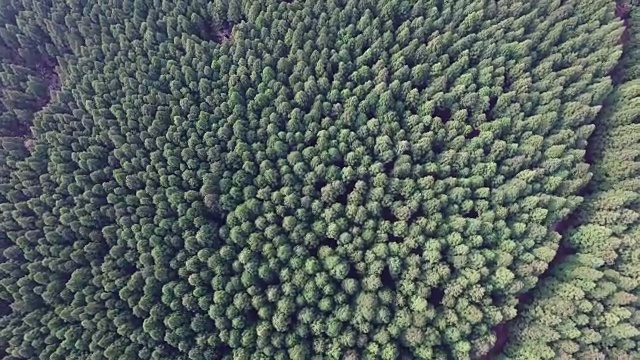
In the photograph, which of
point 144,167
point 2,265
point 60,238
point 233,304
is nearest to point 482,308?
point 233,304

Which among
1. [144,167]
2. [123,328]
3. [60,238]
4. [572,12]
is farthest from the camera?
[572,12]

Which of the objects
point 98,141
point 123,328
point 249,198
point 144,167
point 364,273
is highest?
point 98,141

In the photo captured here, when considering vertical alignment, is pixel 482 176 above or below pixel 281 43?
below

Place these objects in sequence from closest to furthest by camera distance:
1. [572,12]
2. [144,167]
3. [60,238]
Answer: [60,238] < [144,167] < [572,12]

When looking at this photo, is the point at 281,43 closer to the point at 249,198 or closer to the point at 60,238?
the point at 249,198

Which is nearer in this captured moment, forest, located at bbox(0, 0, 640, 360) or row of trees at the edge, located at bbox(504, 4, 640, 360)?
row of trees at the edge, located at bbox(504, 4, 640, 360)

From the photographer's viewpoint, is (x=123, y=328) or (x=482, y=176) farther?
(x=482, y=176)
